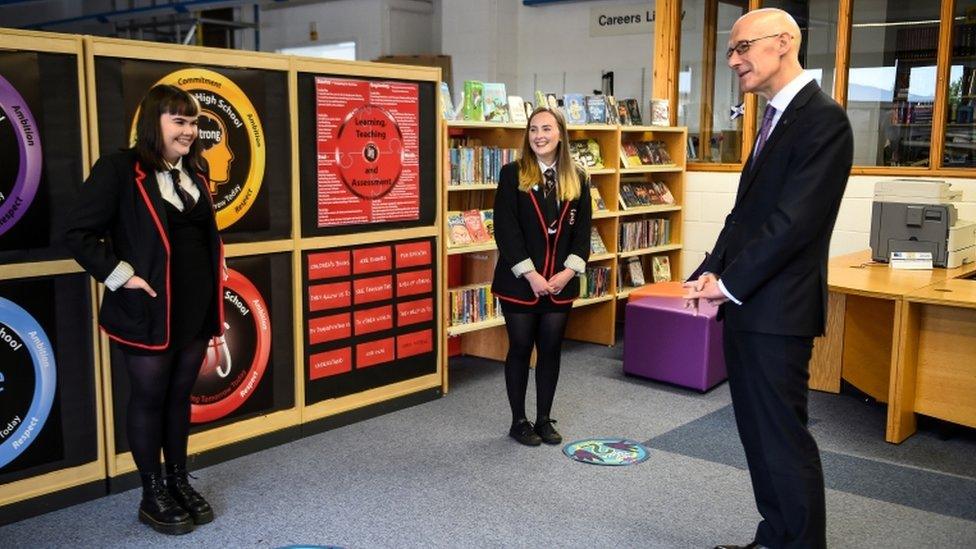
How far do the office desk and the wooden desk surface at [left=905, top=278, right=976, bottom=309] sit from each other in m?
0.02

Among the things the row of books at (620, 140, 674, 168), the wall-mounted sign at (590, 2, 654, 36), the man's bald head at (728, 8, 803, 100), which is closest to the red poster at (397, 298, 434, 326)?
the row of books at (620, 140, 674, 168)

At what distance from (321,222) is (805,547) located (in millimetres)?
2605

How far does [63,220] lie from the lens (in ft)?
10.8

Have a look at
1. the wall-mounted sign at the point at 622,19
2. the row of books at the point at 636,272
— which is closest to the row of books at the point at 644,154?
the row of books at the point at 636,272

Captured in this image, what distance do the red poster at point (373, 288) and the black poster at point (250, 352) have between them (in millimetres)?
416

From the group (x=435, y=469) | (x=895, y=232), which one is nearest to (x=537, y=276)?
(x=435, y=469)

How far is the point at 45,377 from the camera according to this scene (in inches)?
130

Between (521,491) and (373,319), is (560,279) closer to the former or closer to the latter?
(521,491)

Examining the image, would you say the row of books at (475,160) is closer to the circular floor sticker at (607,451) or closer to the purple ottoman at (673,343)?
the purple ottoman at (673,343)

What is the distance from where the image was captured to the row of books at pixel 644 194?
6.54 metres

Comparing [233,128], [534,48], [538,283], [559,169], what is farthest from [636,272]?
[534,48]

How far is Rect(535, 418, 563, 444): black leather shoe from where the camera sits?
Answer: 4.18m

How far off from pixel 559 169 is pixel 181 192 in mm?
1716

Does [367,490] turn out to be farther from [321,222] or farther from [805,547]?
[805,547]
